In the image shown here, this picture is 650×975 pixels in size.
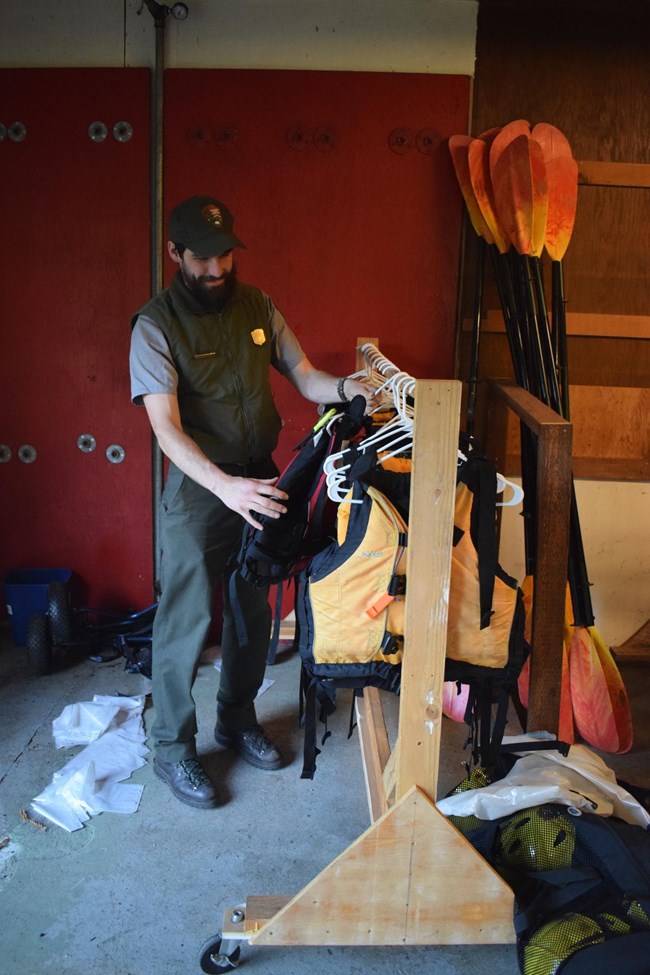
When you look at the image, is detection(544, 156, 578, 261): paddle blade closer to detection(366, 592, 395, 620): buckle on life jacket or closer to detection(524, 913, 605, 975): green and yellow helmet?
detection(366, 592, 395, 620): buckle on life jacket

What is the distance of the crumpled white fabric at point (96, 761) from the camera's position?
2482 millimetres

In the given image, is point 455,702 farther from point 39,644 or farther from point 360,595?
point 39,644

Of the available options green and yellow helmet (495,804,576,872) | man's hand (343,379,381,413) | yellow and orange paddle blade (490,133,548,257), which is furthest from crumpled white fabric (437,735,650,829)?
yellow and orange paddle blade (490,133,548,257)

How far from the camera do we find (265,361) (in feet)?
8.54

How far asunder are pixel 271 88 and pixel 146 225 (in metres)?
0.72

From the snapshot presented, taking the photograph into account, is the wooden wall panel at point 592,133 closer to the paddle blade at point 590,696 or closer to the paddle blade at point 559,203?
the paddle blade at point 559,203

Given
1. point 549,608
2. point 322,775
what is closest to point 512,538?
point 549,608

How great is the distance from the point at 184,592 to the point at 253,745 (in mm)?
625

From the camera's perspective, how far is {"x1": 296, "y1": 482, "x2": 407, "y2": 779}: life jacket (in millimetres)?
1770

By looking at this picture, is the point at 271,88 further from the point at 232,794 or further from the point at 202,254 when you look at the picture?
the point at 232,794

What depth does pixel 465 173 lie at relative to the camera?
3.20 metres

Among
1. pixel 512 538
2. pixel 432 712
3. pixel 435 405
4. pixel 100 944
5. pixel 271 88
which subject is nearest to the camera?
pixel 435 405

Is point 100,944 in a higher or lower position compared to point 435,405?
lower

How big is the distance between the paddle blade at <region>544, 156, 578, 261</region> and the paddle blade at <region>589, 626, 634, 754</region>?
1436mm
